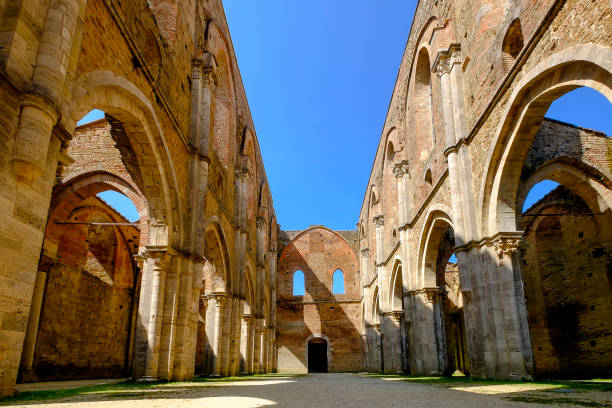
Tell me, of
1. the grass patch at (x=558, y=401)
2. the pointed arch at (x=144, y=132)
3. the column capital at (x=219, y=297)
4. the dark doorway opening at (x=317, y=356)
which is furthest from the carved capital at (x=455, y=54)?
the dark doorway opening at (x=317, y=356)

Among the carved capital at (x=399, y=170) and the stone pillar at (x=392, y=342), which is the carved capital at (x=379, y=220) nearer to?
the stone pillar at (x=392, y=342)

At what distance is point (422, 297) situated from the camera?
50.6ft

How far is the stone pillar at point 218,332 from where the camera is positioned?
Result: 48.4ft

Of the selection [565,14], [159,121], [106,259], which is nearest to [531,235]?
[565,14]

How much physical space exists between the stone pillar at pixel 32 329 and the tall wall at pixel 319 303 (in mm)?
20372

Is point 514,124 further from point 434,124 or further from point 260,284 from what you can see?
point 260,284

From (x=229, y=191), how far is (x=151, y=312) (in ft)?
27.3

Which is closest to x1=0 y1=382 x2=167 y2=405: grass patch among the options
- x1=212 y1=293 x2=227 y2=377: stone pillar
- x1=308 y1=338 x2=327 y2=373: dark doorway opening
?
x1=212 y1=293 x2=227 y2=377: stone pillar

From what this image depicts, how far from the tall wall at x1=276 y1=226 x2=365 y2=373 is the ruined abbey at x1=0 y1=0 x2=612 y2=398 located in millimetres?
9038

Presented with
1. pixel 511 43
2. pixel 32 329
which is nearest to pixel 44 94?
pixel 511 43

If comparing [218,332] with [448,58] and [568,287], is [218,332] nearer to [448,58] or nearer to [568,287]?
[448,58]

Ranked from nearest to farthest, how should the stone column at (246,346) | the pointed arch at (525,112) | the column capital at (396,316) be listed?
the pointed arch at (525,112) < the stone column at (246,346) < the column capital at (396,316)

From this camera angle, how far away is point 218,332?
1523 centimetres

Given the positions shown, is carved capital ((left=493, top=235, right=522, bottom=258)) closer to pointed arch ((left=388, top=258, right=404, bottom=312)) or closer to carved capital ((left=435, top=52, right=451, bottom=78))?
carved capital ((left=435, top=52, right=451, bottom=78))
